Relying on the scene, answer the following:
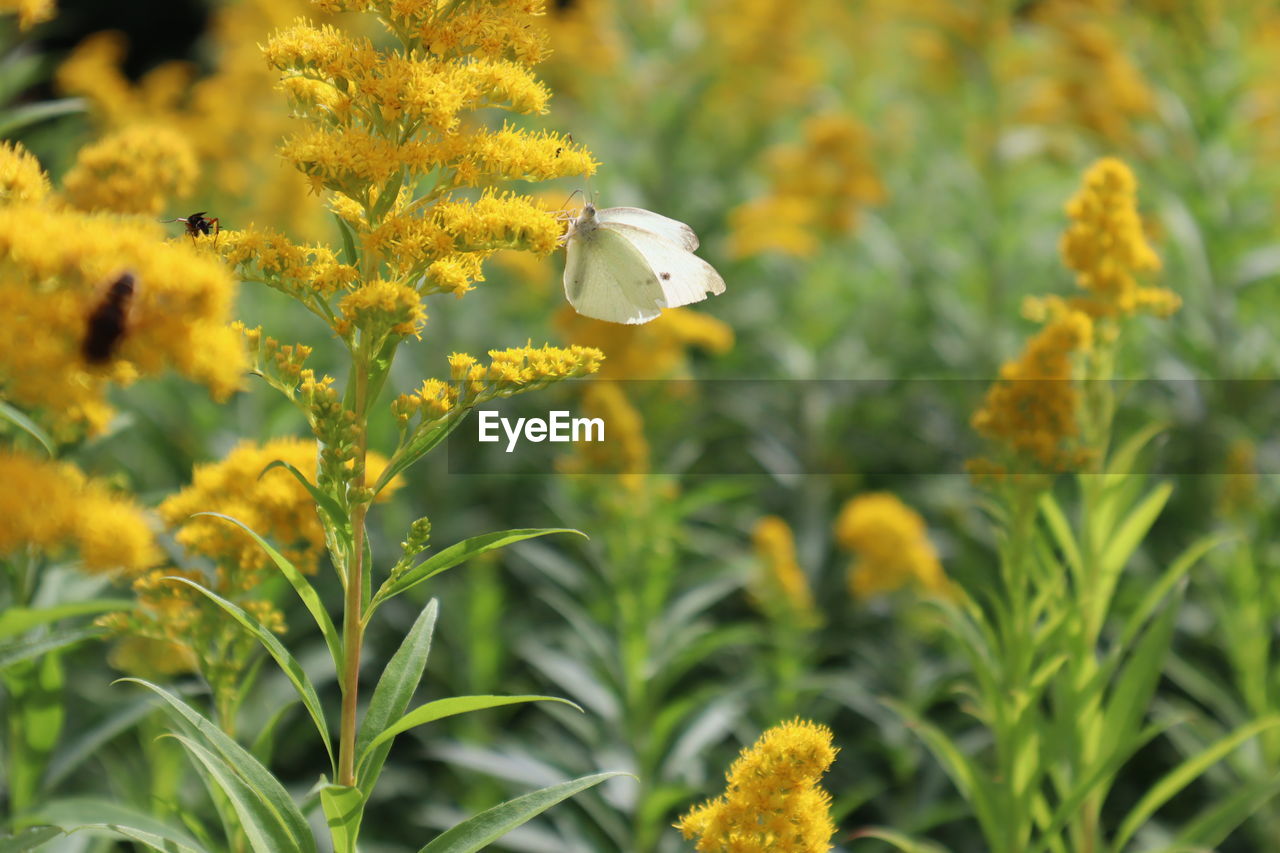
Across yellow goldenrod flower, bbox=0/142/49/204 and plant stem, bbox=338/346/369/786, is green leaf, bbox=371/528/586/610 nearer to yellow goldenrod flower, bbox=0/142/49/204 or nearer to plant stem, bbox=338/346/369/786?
plant stem, bbox=338/346/369/786

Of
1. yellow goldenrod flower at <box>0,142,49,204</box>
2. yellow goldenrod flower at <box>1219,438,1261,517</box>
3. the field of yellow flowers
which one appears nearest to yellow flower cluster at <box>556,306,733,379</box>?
the field of yellow flowers

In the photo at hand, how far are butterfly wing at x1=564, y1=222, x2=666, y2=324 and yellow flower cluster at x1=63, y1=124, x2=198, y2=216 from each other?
2.85ft

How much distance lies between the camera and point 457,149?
5.32 feet

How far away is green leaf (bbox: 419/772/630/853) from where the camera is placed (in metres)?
1.45

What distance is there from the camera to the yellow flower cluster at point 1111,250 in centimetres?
240

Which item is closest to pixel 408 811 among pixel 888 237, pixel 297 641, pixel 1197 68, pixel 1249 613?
pixel 297 641

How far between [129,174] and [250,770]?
144 cm

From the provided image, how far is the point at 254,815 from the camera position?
1461 mm

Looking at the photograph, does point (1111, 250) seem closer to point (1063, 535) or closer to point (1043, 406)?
point (1043, 406)

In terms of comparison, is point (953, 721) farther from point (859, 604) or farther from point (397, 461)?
point (397, 461)

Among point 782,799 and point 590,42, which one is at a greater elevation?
point 590,42

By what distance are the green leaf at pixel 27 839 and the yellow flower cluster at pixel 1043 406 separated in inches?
69.1

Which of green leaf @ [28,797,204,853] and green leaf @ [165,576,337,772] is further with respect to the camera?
green leaf @ [28,797,204,853]

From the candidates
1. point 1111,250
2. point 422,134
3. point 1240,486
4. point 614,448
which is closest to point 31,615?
point 422,134
